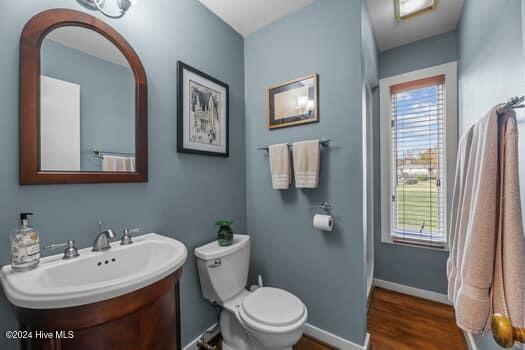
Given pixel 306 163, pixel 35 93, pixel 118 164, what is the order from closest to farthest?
pixel 35 93 → pixel 118 164 → pixel 306 163

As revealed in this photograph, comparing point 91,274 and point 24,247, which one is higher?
point 24,247

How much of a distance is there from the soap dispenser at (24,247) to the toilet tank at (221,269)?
0.76 meters

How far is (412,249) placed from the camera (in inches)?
83.8

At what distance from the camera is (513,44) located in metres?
0.76

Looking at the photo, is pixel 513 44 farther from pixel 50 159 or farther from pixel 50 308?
pixel 50 159

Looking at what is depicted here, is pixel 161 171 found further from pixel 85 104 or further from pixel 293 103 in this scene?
pixel 293 103

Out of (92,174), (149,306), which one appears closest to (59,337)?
(149,306)

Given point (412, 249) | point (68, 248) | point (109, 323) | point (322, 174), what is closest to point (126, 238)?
point (68, 248)

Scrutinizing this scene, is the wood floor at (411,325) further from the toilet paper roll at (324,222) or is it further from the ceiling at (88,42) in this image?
the ceiling at (88,42)

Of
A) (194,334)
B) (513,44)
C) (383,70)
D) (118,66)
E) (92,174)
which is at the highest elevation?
(383,70)

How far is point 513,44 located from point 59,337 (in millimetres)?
1806

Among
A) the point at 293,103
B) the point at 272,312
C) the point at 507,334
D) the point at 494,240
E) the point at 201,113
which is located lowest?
the point at 272,312

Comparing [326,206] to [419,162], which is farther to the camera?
[419,162]

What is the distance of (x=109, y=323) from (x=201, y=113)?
1.26 meters
